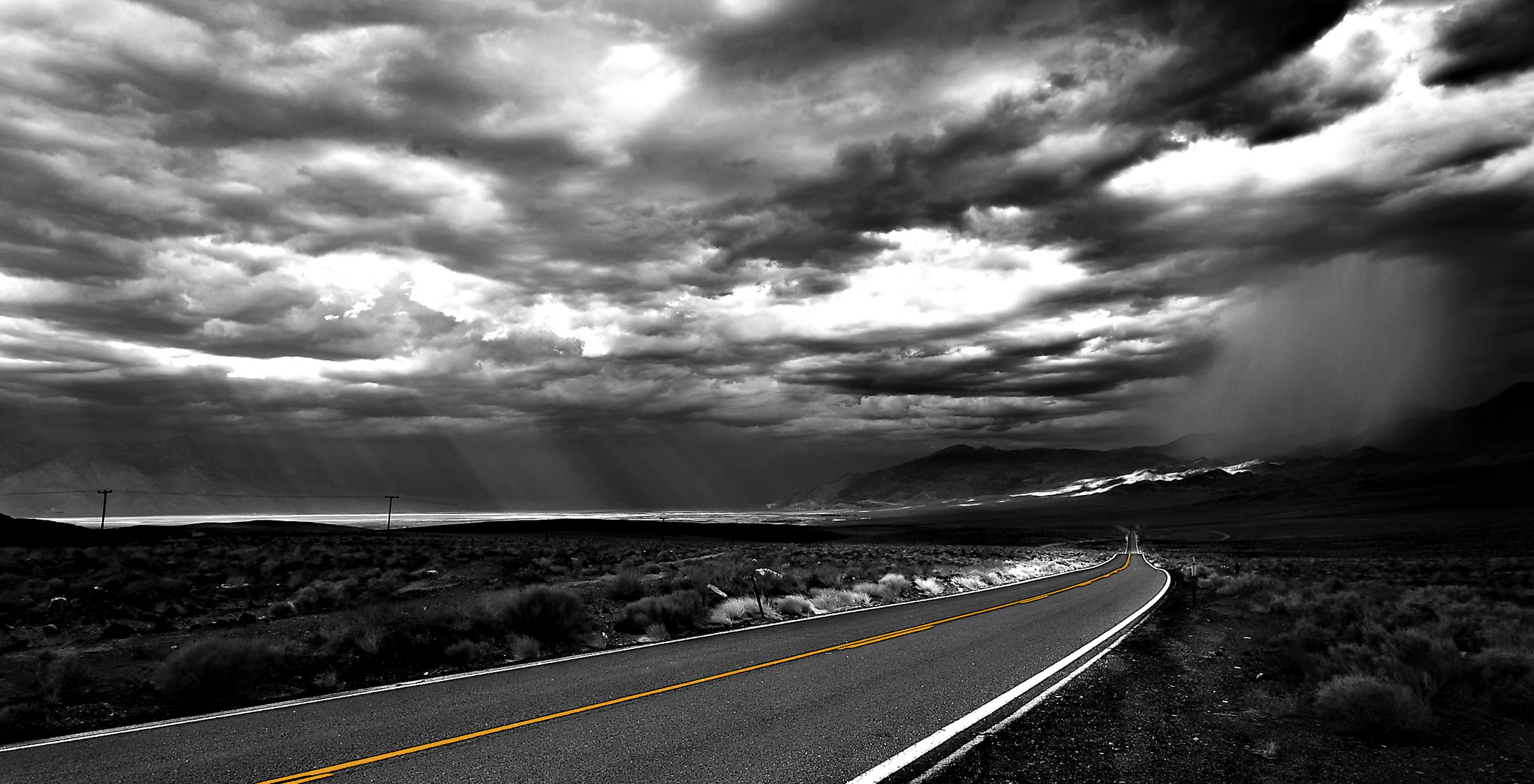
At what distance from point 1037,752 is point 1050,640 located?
7.84m

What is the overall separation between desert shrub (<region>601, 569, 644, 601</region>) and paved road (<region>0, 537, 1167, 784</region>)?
758 centimetres

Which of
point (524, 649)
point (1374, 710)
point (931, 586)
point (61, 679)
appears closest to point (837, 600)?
point (931, 586)

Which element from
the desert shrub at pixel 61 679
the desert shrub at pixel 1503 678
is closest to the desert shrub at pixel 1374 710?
the desert shrub at pixel 1503 678

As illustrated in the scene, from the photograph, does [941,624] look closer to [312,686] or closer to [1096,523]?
[312,686]

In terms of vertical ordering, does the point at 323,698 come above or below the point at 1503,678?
above

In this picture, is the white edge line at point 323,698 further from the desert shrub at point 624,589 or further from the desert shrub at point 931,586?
the desert shrub at point 931,586

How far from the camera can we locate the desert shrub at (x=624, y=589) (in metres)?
20.7

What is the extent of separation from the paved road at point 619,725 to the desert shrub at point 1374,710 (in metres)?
3.19

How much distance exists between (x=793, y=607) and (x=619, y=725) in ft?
37.9

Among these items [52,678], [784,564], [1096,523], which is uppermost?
[52,678]

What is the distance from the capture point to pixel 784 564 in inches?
1447

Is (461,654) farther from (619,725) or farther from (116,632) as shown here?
(116,632)

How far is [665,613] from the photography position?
17.0 m

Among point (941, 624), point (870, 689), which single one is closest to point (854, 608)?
point (941, 624)
